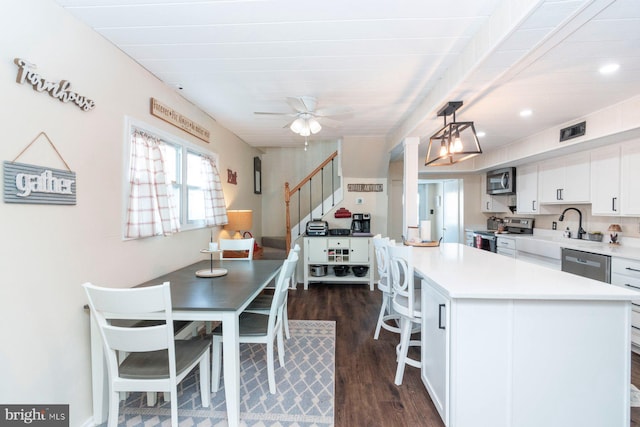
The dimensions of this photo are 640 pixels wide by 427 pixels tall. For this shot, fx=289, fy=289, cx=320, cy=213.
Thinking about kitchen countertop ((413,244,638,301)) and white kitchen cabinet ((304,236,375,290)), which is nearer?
kitchen countertop ((413,244,638,301))

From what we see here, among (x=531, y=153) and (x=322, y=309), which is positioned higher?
(x=531, y=153)

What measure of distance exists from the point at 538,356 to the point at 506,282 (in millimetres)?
389

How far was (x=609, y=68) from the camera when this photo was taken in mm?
2172

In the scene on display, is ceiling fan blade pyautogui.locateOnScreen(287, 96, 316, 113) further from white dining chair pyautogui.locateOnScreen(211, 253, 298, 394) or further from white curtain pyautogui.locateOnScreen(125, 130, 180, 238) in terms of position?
white dining chair pyautogui.locateOnScreen(211, 253, 298, 394)

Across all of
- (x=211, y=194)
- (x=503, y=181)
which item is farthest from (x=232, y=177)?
(x=503, y=181)

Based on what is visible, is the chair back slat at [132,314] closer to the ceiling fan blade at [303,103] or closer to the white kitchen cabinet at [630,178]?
the ceiling fan blade at [303,103]

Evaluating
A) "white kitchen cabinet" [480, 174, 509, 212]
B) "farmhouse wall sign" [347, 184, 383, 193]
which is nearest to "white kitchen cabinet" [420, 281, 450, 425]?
"farmhouse wall sign" [347, 184, 383, 193]

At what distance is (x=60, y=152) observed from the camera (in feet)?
5.24

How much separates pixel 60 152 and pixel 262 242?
413 centimetres

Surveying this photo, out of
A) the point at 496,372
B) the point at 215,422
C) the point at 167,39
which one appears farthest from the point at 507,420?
the point at 167,39

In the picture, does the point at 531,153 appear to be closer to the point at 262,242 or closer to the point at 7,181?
the point at 262,242

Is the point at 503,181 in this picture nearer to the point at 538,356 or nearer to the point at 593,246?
the point at 593,246

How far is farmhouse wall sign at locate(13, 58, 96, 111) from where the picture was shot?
4.51 feet

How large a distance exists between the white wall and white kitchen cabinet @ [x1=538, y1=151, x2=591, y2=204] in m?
5.08
